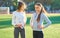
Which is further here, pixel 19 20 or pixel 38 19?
pixel 19 20

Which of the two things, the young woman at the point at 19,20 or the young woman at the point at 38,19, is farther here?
the young woman at the point at 19,20

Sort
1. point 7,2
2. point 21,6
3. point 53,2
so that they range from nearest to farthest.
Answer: point 21,6 → point 7,2 → point 53,2

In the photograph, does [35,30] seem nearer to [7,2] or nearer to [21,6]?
[21,6]

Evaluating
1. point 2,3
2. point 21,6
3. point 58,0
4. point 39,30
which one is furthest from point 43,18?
point 58,0

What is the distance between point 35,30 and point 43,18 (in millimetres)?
398

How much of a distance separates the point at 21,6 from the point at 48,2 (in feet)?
203

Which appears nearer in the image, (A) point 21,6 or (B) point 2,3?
(A) point 21,6

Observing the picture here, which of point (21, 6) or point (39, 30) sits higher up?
point (21, 6)

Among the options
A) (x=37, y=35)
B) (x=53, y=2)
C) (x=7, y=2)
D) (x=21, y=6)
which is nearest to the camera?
(x=37, y=35)

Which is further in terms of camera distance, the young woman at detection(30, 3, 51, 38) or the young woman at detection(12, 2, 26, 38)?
the young woman at detection(12, 2, 26, 38)

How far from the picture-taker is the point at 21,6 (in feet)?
23.0

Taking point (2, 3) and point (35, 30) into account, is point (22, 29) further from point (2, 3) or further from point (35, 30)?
point (2, 3)

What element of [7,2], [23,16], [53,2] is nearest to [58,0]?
[53,2]

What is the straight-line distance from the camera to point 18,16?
23.3 ft
